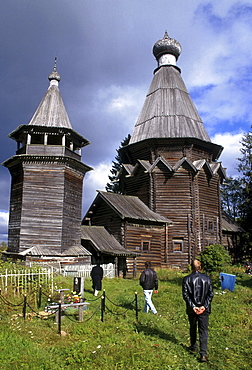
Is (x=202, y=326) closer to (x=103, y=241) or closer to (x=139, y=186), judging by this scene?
(x=103, y=241)

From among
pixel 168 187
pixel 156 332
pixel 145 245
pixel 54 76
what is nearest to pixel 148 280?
pixel 156 332

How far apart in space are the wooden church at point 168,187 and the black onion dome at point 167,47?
5041 millimetres

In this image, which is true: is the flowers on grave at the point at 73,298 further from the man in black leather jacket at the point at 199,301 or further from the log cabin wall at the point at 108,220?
the log cabin wall at the point at 108,220

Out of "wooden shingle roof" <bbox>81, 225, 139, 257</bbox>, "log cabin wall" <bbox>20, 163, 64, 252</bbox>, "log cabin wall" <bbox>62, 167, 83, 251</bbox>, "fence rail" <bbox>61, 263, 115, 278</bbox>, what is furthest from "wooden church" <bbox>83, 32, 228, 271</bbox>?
"log cabin wall" <bbox>20, 163, 64, 252</bbox>

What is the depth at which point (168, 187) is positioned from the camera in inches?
1014

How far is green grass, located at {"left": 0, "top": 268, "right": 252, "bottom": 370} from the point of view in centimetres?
577

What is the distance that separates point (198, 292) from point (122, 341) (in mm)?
2138

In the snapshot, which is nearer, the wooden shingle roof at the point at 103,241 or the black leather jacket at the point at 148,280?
the black leather jacket at the point at 148,280

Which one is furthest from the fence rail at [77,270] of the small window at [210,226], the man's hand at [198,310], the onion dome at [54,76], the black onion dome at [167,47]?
the black onion dome at [167,47]

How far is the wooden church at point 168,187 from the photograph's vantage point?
76.2 feet

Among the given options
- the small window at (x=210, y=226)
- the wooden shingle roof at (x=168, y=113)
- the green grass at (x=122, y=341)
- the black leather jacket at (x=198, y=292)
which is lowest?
the green grass at (x=122, y=341)

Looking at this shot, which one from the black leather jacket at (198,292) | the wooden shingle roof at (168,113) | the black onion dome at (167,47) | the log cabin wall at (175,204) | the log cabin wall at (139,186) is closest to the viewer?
the black leather jacket at (198,292)

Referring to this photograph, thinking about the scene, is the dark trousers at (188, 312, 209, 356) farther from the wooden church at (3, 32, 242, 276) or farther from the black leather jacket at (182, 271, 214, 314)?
the wooden church at (3, 32, 242, 276)

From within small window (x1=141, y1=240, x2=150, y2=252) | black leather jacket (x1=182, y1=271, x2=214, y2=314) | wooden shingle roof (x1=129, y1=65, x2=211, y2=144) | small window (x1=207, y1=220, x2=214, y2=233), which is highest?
wooden shingle roof (x1=129, y1=65, x2=211, y2=144)
